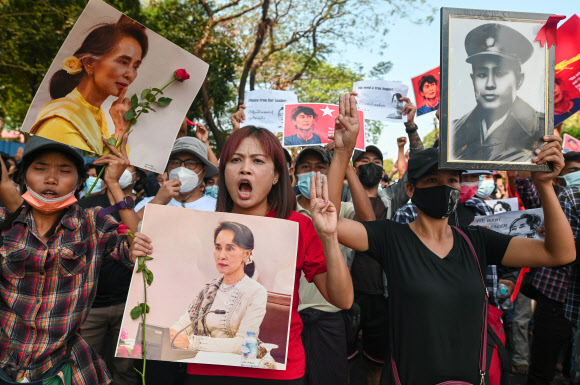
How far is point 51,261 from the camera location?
232 cm

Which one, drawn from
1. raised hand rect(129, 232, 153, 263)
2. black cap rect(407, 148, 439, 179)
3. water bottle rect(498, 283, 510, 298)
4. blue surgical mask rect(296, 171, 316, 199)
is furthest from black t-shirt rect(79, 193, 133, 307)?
water bottle rect(498, 283, 510, 298)

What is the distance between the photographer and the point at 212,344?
197cm

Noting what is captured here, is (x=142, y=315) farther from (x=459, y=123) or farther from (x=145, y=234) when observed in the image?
(x=459, y=123)

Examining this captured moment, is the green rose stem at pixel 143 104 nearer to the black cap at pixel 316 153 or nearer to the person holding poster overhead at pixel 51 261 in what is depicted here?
the person holding poster overhead at pixel 51 261

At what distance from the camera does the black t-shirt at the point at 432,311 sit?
226 centimetres

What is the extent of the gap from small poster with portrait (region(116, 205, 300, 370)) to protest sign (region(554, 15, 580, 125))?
219cm

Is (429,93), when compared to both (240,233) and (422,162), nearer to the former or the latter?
(422,162)

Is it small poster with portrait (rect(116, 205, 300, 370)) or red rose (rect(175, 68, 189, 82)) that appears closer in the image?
small poster with portrait (rect(116, 205, 300, 370))

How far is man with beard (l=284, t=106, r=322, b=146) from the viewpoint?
5.14m

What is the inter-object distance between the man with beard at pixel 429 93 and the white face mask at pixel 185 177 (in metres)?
3.32

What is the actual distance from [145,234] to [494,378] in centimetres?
196

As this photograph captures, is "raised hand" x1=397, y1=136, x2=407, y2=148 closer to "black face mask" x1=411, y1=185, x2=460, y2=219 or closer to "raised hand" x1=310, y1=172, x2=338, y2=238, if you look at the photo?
"black face mask" x1=411, y1=185, x2=460, y2=219

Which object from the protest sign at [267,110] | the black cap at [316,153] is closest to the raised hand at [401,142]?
the protest sign at [267,110]

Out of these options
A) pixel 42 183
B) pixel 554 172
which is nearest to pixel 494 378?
pixel 554 172
